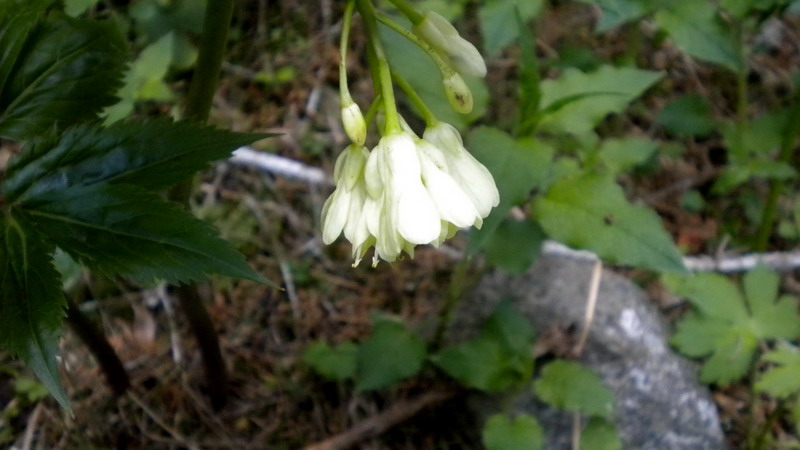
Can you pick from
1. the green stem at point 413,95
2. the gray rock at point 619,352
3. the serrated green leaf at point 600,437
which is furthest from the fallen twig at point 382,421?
the green stem at point 413,95

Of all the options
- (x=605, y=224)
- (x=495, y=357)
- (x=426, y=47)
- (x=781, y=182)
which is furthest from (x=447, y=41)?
(x=781, y=182)

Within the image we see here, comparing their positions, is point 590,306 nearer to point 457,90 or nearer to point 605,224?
point 605,224

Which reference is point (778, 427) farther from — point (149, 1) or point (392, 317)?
point (149, 1)

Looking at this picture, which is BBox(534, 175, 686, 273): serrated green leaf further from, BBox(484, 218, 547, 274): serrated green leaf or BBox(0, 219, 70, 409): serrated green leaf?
BBox(0, 219, 70, 409): serrated green leaf

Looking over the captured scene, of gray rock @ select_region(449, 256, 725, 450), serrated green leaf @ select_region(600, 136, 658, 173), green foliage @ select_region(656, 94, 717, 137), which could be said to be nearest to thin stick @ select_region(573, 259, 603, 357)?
gray rock @ select_region(449, 256, 725, 450)

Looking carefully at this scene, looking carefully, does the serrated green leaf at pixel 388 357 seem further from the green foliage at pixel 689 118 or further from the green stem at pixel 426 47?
the green foliage at pixel 689 118
